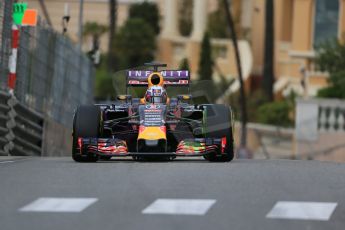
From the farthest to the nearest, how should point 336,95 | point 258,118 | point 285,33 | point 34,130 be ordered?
point 285,33, point 258,118, point 336,95, point 34,130

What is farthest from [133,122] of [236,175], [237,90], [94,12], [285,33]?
[94,12]

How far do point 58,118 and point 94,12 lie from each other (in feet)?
201

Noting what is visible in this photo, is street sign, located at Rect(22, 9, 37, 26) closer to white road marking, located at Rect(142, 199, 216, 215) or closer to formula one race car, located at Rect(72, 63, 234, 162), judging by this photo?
formula one race car, located at Rect(72, 63, 234, 162)

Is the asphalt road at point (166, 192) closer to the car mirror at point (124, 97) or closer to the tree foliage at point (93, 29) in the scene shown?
the car mirror at point (124, 97)

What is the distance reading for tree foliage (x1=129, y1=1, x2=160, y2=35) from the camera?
3265 inches

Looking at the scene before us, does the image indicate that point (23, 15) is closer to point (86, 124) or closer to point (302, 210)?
point (86, 124)

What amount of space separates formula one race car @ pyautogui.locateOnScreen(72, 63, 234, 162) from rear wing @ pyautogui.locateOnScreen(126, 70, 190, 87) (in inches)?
23.6

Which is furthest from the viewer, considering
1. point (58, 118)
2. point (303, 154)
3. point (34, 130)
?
point (303, 154)

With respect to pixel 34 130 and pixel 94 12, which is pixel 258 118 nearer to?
pixel 34 130

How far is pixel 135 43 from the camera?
7650 centimetres

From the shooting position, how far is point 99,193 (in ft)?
49.7

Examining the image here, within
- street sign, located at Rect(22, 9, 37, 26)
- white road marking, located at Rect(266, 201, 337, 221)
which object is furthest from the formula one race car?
white road marking, located at Rect(266, 201, 337, 221)

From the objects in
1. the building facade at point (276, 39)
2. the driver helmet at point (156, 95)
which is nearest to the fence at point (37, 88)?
the driver helmet at point (156, 95)

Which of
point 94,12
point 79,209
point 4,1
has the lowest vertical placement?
point 79,209
